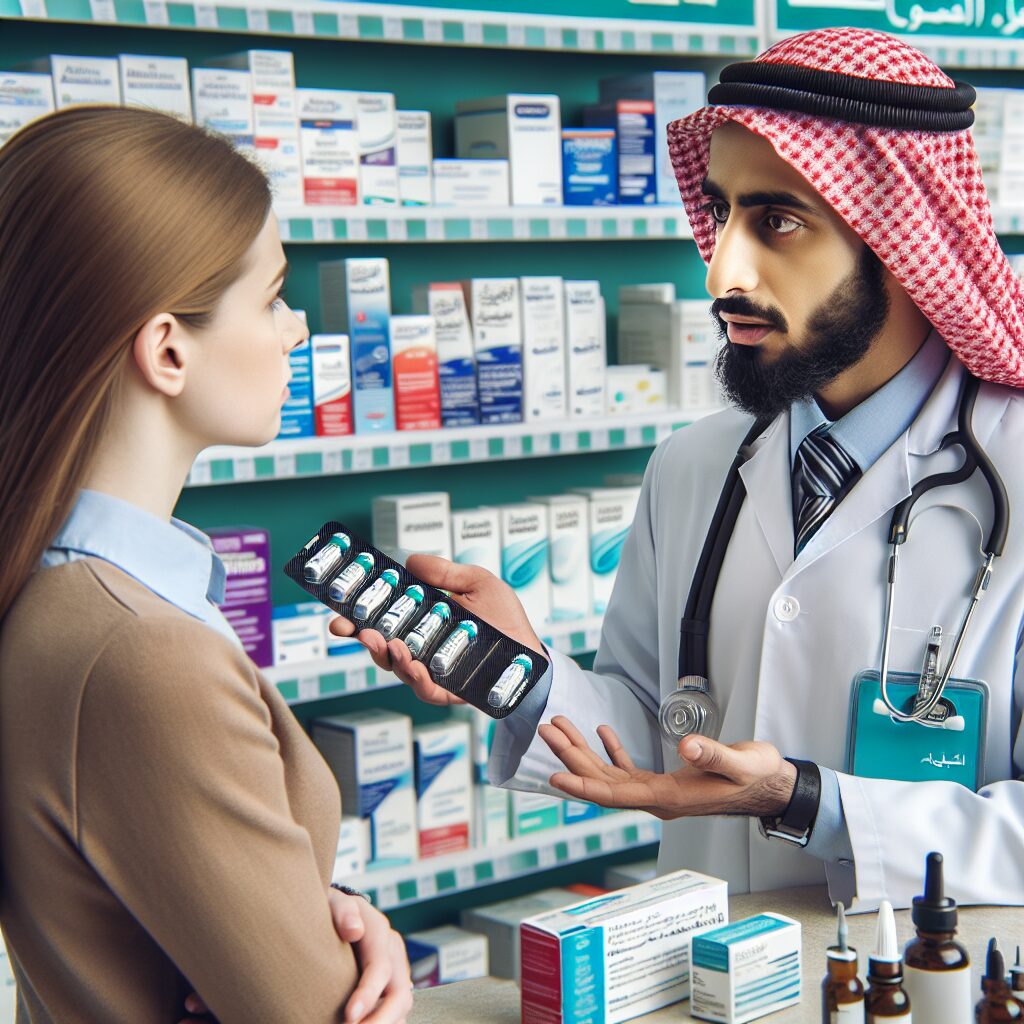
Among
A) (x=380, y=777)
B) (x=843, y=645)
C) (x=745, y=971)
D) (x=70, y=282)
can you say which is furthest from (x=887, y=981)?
(x=380, y=777)

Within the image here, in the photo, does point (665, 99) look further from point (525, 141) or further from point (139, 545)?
point (139, 545)

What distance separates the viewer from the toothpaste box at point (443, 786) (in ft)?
10.4

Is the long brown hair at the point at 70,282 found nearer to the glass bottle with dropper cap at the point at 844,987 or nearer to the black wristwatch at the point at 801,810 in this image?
the glass bottle with dropper cap at the point at 844,987

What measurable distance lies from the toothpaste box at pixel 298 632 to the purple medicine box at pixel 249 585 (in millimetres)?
26

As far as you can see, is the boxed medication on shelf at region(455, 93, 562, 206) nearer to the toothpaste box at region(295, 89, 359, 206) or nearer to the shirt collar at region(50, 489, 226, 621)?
the toothpaste box at region(295, 89, 359, 206)

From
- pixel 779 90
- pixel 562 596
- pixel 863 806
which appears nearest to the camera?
pixel 863 806

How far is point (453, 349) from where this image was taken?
Result: 3137mm

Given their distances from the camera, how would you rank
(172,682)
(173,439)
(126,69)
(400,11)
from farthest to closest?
1. (400,11)
2. (126,69)
3. (173,439)
4. (172,682)

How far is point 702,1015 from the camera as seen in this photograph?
1283 mm

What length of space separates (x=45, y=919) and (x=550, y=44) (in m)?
2.53

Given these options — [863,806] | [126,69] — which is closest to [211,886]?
[863,806]

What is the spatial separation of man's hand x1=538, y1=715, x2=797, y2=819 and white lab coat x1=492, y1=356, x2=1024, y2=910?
0.33 feet

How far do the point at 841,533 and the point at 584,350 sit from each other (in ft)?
5.45

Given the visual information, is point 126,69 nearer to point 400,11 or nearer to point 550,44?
point 400,11
